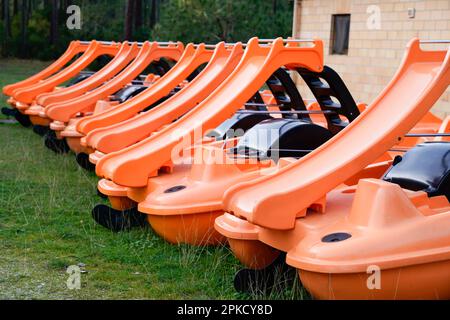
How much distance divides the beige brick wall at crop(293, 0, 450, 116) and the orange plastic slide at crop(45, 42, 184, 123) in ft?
14.2

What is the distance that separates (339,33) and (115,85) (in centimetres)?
644

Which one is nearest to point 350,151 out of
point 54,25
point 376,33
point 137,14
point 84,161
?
point 84,161

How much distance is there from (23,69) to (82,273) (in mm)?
24256

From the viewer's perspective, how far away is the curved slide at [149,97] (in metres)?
7.52

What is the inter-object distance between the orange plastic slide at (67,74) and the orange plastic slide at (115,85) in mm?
1640

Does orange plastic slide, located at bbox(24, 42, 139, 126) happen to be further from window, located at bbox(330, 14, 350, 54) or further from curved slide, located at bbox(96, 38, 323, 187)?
window, located at bbox(330, 14, 350, 54)

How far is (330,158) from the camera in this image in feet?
14.5

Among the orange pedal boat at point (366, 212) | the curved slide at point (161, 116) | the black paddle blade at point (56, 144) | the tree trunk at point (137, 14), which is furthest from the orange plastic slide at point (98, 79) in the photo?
the tree trunk at point (137, 14)

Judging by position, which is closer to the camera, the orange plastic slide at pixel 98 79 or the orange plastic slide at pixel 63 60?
the orange plastic slide at pixel 98 79

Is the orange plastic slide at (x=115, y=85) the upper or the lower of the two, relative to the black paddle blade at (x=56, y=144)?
upper

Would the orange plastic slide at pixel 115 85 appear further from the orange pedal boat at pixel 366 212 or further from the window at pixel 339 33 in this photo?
the window at pixel 339 33

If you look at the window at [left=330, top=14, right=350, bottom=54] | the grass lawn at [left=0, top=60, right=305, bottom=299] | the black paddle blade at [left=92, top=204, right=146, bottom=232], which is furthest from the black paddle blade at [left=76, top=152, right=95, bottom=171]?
the window at [left=330, top=14, right=350, bottom=54]

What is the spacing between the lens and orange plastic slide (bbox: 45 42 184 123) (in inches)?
362

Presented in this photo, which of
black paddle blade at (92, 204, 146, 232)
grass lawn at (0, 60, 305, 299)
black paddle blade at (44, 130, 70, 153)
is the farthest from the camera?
black paddle blade at (44, 130, 70, 153)
